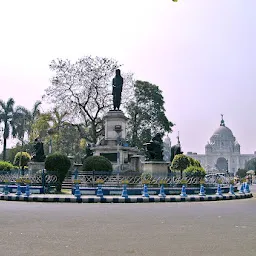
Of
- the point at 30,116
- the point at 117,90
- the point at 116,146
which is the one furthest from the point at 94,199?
the point at 30,116

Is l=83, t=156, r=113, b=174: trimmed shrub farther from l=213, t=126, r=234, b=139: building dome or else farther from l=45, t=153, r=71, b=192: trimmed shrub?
l=213, t=126, r=234, b=139: building dome

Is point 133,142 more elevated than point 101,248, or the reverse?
point 133,142

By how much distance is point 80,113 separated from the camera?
43625 mm

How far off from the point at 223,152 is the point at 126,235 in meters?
140

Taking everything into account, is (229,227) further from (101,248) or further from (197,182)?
(197,182)

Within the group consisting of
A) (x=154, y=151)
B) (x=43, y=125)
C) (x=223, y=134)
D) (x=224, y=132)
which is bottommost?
(x=154, y=151)

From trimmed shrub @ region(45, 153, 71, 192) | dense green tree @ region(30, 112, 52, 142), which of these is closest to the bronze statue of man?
trimmed shrub @ region(45, 153, 71, 192)

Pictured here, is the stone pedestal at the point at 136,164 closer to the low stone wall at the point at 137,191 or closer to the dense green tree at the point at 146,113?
the low stone wall at the point at 137,191

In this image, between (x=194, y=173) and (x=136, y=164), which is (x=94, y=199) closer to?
(x=194, y=173)

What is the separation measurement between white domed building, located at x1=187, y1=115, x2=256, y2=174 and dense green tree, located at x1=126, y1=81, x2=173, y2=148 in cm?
9564

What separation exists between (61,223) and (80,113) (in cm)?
3495

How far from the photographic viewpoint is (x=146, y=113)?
49156 mm

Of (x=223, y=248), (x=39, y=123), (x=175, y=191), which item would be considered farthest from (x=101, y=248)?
(x=39, y=123)

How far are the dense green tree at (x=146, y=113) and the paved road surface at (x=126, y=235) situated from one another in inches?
1491
